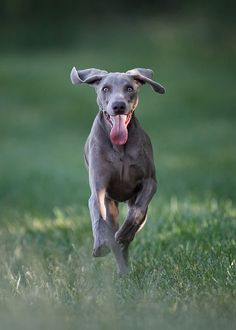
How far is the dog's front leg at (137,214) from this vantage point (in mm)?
7969

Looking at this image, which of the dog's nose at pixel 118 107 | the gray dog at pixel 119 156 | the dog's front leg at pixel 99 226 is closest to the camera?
the dog's front leg at pixel 99 226

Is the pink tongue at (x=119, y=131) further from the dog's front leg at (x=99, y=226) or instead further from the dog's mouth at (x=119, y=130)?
the dog's front leg at (x=99, y=226)

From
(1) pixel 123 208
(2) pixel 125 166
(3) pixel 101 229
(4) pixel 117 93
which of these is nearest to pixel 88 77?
(4) pixel 117 93

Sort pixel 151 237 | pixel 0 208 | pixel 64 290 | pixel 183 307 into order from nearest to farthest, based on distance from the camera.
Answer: pixel 183 307 → pixel 64 290 → pixel 151 237 → pixel 0 208

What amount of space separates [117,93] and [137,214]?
0.80 meters

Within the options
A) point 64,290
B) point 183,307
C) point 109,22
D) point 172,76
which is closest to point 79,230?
point 64,290

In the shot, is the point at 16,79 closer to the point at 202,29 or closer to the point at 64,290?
the point at 202,29

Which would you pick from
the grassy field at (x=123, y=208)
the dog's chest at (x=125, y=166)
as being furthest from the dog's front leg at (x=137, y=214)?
the grassy field at (x=123, y=208)

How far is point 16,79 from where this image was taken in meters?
30.8

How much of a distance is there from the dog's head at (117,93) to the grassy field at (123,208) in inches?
37.9

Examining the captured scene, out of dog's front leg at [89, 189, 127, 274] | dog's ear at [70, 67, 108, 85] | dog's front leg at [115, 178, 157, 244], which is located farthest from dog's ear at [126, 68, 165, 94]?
dog's front leg at [89, 189, 127, 274]

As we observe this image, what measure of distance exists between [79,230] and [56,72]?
2030 centimetres

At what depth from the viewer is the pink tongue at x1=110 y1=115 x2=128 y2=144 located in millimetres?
7785

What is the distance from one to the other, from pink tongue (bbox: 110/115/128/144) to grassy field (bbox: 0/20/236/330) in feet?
2.88
